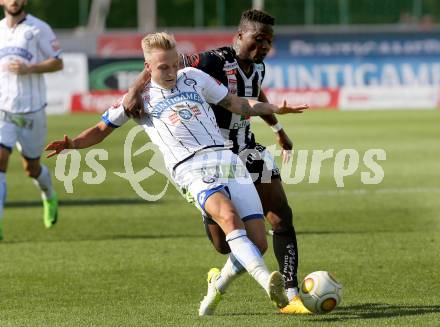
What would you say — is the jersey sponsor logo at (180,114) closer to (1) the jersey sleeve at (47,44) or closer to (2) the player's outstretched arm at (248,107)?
(2) the player's outstretched arm at (248,107)

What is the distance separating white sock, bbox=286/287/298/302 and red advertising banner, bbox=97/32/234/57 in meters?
30.2

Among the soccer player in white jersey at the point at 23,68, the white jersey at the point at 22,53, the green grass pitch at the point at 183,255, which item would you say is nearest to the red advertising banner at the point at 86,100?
the green grass pitch at the point at 183,255

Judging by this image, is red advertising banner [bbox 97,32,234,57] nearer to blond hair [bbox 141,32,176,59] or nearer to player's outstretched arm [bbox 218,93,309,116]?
player's outstretched arm [bbox 218,93,309,116]

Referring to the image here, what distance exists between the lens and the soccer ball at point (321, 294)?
7.30 meters

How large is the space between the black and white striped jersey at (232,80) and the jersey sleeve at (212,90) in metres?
0.35

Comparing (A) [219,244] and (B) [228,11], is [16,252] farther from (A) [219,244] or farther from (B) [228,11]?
(B) [228,11]

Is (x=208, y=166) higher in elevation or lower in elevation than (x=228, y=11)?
higher

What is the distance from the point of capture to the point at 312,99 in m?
35.7

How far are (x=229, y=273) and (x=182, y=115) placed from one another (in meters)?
1.16

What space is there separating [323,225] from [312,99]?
23339mm

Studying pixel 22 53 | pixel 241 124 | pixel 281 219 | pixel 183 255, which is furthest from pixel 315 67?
pixel 281 219

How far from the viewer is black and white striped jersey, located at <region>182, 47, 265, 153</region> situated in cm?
803

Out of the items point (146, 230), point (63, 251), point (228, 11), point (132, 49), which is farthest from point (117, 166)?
point (228, 11)

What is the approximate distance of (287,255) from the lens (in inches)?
317
